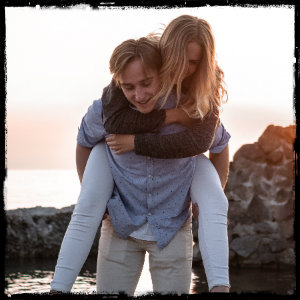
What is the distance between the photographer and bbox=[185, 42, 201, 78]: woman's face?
3275 mm

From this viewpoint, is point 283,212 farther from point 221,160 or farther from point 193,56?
point 193,56

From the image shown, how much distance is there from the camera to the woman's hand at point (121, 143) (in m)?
3.45

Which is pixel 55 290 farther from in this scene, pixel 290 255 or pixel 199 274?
pixel 290 255

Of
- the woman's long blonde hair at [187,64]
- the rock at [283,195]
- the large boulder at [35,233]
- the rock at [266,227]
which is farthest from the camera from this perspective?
the large boulder at [35,233]

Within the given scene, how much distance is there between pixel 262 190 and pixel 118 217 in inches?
450

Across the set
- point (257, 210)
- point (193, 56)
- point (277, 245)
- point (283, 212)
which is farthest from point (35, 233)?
point (193, 56)

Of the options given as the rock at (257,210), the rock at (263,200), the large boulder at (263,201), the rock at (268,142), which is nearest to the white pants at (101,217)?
the large boulder at (263,201)

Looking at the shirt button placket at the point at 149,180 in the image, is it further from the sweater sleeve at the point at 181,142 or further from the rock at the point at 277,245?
the rock at the point at 277,245

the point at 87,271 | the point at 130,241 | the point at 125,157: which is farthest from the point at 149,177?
the point at 87,271

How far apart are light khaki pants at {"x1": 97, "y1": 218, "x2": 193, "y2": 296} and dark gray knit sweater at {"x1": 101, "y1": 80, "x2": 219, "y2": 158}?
56 cm

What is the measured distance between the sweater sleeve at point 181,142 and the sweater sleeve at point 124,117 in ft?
0.22

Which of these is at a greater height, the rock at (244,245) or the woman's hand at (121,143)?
the woman's hand at (121,143)

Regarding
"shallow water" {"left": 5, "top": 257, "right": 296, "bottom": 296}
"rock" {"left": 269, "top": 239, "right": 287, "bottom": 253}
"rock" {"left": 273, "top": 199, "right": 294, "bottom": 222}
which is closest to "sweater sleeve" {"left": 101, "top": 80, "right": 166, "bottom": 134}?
"shallow water" {"left": 5, "top": 257, "right": 296, "bottom": 296}

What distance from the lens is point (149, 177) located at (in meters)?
3.55
